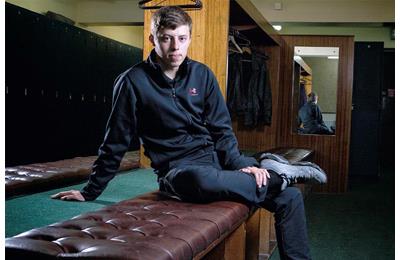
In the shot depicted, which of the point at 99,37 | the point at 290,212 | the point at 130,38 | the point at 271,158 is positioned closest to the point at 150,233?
the point at 290,212

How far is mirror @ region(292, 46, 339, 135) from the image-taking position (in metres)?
5.88

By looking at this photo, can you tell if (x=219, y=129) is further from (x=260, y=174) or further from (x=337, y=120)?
(x=337, y=120)

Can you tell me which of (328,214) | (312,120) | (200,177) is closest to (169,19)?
(200,177)

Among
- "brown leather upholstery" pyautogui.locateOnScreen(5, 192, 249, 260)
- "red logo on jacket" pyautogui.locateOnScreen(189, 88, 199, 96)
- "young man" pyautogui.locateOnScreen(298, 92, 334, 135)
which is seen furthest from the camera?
"young man" pyautogui.locateOnScreen(298, 92, 334, 135)

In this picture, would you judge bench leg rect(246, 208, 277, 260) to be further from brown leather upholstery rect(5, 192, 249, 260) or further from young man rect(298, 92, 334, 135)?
young man rect(298, 92, 334, 135)

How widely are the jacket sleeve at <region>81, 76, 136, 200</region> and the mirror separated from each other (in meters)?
4.04

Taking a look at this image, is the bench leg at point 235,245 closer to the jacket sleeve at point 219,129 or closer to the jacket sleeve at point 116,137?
the jacket sleeve at point 219,129

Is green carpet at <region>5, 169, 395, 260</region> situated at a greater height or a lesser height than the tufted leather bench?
lesser

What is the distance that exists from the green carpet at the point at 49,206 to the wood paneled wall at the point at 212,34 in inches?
34.6

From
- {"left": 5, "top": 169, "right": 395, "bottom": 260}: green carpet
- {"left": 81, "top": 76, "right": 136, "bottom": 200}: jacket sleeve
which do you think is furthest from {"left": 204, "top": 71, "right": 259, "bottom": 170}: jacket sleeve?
{"left": 5, "top": 169, "right": 395, "bottom": 260}: green carpet

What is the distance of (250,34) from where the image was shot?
5027 mm

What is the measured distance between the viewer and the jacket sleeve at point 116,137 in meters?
2.14

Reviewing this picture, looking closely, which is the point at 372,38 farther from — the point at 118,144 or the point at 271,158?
the point at 118,144

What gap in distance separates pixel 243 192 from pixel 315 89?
4582 mm
